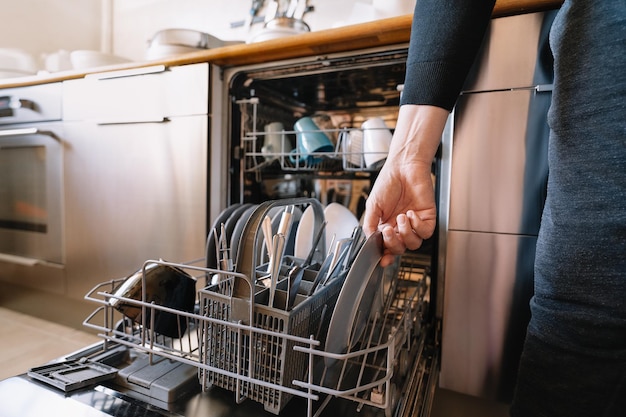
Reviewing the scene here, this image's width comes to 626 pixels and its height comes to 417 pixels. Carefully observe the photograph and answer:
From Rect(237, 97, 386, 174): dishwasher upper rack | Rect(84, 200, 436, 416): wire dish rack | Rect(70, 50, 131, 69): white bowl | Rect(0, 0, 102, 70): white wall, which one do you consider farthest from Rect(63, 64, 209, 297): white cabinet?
Rect(0, 0, 102, 70): white wall

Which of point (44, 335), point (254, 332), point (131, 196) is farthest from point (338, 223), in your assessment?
point (44, 335)

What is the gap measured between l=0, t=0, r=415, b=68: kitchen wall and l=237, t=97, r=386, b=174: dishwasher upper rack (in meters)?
0.63

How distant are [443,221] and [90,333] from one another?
117 cm

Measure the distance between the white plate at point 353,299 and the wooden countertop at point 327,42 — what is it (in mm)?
508

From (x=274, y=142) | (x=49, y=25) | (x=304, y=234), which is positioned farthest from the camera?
(x=49, y=25)

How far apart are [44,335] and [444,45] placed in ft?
4.57

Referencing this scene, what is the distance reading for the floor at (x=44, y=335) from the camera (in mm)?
712

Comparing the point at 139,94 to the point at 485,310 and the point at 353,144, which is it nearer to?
the point at 353,144

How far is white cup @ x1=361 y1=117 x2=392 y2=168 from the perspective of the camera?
839 mm

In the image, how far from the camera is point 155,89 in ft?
3.43

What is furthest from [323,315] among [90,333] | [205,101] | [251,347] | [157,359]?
[90,333]

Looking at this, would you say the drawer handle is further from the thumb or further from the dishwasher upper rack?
the thumb

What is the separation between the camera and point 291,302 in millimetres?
459

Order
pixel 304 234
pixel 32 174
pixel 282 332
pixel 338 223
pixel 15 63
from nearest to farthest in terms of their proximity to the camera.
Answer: pixel 282 332 → pixel 304 234 → pixel 338 223 → pixel 32 174 → pixel 15 63
